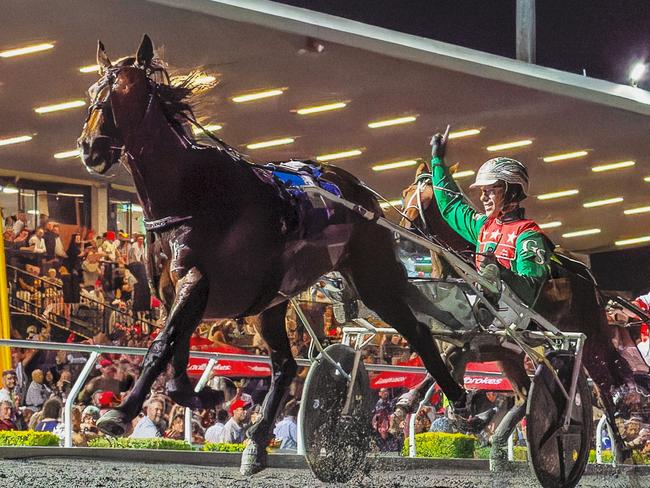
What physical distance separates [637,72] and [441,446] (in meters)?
5.21

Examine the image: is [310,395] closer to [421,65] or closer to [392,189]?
[392,189]

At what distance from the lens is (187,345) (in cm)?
410

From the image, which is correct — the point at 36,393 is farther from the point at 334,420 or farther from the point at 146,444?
the point at 334,420

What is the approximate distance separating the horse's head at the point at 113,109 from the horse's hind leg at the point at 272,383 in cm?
123

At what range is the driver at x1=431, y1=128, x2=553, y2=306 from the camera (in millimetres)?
5531

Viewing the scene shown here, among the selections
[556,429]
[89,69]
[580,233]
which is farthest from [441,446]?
[89,69]

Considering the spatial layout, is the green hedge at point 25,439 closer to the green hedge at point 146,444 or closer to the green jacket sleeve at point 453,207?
the green hedge at point 146,444

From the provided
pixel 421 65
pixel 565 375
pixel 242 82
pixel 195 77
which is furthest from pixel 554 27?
pixel 195 77

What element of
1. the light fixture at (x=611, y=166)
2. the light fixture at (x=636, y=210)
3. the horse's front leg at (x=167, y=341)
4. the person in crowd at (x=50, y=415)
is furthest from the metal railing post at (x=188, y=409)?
the light fixture at (x=636, y=210)

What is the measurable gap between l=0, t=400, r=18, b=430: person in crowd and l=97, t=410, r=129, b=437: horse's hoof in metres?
4.07

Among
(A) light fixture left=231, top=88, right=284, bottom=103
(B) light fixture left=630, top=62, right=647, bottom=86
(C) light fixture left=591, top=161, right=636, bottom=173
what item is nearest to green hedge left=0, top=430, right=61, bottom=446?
(A) light fixture left=231, top=88, right=284, bottom=103

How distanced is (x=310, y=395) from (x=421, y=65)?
393cm

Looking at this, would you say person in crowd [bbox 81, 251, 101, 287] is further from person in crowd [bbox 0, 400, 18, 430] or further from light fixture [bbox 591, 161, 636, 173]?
light fixture [bbox 591, 161, 636, 173]

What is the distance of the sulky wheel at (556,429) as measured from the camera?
17.5 ft
